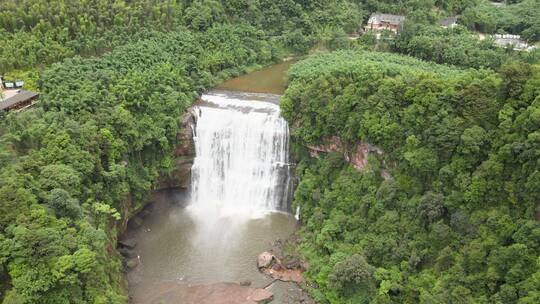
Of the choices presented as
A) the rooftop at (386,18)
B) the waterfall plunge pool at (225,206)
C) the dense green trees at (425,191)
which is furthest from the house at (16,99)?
the rooftop at (386,18)

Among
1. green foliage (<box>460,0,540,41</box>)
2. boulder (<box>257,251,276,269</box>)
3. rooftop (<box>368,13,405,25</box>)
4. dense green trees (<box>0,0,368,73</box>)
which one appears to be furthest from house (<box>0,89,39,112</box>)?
green foliage (<box>460,0,540,41</box>)

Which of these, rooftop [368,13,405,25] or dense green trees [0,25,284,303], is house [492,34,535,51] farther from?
dense green trees [0,25,284,303]

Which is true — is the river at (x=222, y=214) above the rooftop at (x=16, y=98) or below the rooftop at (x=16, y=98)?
below

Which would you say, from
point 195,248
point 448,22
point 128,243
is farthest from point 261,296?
point 448,22

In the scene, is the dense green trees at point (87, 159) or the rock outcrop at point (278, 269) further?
the rock outcrop at point (278, 269)

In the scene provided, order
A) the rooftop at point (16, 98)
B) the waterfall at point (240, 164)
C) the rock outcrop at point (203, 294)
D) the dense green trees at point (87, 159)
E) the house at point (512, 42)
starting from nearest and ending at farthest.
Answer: the dense green trees at point (87, 159)
the rock outcrop at point (203, 294)
the rooftop at point (16, 98)
the waterfall at point (240, 164)
the house at point (512, 42)

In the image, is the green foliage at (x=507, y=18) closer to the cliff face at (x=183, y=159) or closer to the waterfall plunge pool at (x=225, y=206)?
the waterfall plunge pool at (x=225, y=206)

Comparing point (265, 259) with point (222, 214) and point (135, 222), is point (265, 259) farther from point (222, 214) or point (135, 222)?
point (135, 222)

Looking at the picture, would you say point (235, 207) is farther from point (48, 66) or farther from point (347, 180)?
point (48, 66)
